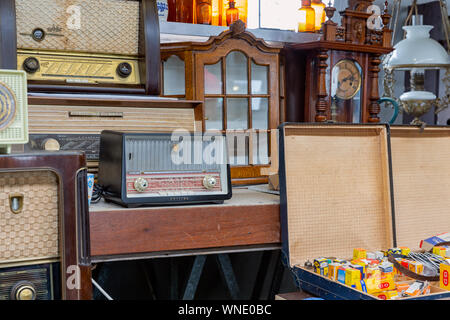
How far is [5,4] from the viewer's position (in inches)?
63.0

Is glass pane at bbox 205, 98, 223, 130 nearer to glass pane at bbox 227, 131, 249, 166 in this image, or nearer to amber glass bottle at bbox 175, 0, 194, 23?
glass pane at bbox 227, 131, 249, 166

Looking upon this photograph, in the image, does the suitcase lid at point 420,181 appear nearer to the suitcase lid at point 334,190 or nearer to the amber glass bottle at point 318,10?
the suitcase lid at point 334,190

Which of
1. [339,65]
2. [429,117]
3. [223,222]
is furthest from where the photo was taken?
[429,117]

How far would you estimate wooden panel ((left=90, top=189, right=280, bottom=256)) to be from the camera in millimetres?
1392

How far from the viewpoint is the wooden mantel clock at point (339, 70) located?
8.34ft

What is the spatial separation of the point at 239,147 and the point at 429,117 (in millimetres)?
3646

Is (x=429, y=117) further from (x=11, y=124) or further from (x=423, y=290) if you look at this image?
(x=11, y=124)

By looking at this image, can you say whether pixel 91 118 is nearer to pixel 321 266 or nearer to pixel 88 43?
pixel 88 43

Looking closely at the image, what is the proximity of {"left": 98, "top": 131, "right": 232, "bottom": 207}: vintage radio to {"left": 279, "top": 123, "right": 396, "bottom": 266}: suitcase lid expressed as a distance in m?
0.20


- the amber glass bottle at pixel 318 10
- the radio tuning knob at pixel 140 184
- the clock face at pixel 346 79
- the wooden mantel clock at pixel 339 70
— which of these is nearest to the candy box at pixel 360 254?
the radio tuning knob at pixel 140 184

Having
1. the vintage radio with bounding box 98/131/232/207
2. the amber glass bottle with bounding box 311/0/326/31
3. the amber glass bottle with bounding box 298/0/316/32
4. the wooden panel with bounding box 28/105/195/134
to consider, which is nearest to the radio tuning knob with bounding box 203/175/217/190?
Result: the vintage radio with bounding box 98/131/232/207

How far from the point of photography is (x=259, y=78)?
2.24 metres
